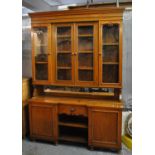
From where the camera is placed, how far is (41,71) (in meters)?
2.82

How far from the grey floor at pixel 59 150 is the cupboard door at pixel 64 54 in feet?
3.22

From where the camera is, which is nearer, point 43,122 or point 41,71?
point 43,122

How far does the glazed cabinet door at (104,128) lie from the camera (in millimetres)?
2357

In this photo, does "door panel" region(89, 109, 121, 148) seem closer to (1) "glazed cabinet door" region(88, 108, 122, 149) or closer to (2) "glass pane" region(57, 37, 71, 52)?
(1) "glazed cabinet door" region(88, 108, 122, 149)

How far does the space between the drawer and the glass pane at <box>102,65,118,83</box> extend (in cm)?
54

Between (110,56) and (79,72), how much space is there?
52 centimetres

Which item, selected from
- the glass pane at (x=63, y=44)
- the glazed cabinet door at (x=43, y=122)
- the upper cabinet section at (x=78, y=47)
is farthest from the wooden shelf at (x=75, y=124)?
the glass pane at (x=63, y=44)

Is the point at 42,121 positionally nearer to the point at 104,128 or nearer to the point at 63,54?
the point at 104,128

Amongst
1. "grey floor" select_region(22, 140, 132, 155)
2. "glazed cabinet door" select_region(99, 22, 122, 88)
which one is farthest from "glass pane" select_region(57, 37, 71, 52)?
"grey floor" select_region(22, 140, 132, 155)

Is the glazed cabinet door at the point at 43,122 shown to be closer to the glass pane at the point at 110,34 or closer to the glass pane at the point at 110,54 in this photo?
the glass pane at the point at 110,54

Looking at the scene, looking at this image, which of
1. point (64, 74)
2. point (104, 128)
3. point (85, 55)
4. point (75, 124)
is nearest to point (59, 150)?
point (75, 124)

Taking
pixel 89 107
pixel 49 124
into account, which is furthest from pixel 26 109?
pixel 89 107

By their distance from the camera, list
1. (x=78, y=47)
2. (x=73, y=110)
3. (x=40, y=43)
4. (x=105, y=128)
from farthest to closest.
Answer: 1. (x=40, y=43)
2. (x=78, y=47)
3. (x=73, y=110)
4. (x=105, y=128)
